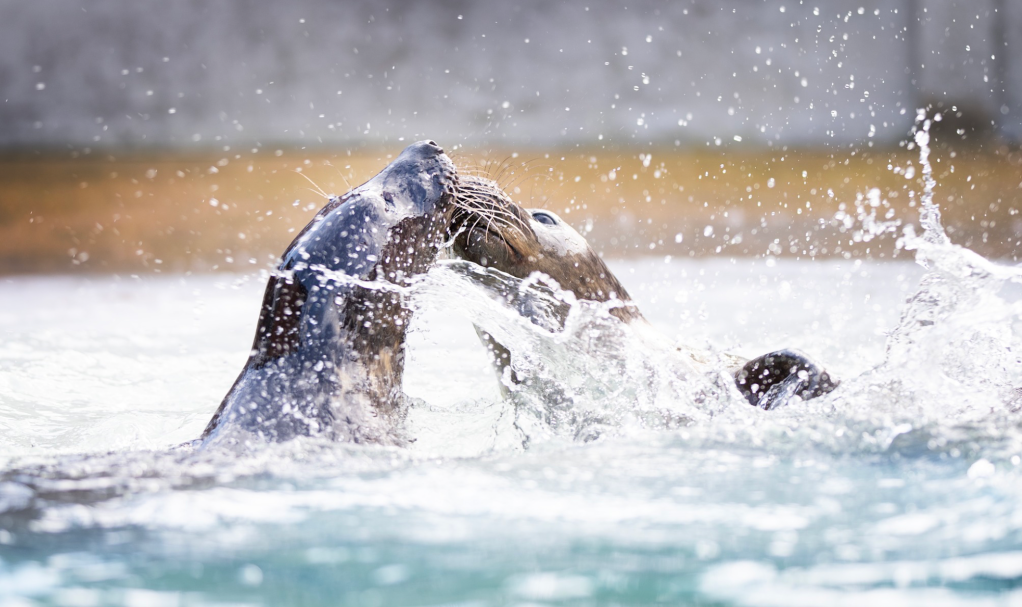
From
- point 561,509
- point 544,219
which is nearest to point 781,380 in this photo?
point 544,219

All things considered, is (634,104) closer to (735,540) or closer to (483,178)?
(483,178)

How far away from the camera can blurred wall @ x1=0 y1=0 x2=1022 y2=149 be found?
9.96m

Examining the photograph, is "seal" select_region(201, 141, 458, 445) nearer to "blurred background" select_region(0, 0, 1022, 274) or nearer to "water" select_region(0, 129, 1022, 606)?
"water" select_region(0, 129, 1022, 606)

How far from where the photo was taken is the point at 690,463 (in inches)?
78.4

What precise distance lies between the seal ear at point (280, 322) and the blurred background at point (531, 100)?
7.00 meters

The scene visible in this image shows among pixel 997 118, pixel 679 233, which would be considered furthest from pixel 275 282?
pixel 997 118

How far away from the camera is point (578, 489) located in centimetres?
180

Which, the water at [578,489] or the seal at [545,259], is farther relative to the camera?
the seal at [545,259]

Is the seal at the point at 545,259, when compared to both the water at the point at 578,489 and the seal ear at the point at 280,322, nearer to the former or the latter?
the water at the point at 578,489

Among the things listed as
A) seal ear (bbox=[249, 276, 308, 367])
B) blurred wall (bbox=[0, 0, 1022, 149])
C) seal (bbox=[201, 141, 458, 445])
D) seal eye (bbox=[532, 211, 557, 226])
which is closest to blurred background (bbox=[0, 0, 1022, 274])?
blurred wall (bbox=[0, 0, 1022, 149])

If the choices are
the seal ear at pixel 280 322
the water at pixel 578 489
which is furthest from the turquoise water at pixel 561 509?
the seal ear at pixel 280 322

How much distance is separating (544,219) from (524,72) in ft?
24.8

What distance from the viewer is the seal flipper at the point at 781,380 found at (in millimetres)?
2703

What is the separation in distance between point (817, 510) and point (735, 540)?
8.6 inches
